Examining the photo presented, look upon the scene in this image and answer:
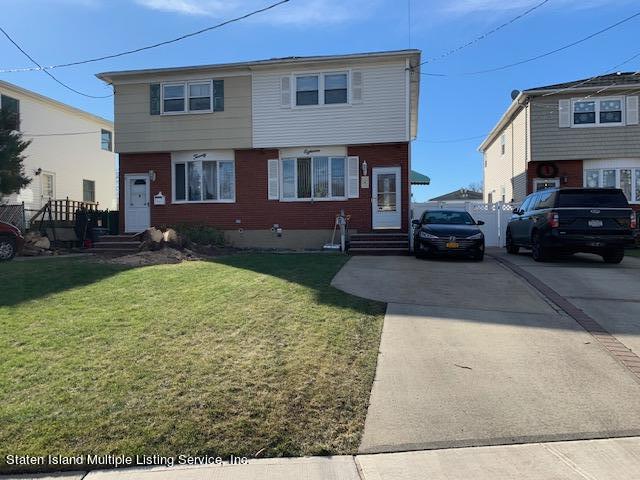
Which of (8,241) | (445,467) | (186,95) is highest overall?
(186,95)

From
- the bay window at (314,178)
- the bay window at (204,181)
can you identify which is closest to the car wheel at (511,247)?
the bay window at (314,178)

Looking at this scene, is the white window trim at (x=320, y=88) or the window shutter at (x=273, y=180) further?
the window shutter at (x=273, y=180)

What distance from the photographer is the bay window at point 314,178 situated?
18.2 metres

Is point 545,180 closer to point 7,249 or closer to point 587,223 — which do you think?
point 587,223

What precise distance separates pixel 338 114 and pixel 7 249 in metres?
10.9

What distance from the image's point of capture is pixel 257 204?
1858cm

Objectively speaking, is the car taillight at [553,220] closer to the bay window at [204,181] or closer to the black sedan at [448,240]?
the black sedan at [448,240]

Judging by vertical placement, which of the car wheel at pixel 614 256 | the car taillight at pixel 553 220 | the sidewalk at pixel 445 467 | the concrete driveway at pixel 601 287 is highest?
the car taillight at pixel 553 220

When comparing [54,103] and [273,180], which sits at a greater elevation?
[54,103]

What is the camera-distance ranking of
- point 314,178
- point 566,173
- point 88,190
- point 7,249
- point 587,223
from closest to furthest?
point 587,223
point 7,249
point 314,178
point 566,173
point 88,190

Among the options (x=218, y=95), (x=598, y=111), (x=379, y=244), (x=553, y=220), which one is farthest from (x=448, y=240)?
(x=598, y=111)

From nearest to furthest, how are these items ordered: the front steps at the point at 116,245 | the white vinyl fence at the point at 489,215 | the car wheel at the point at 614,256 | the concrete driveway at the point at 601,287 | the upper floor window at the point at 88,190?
the concrete driveway at the point at 601,287 < the car wheel at the point at 614,256 < the front steps at the point at 116,245 < the white vinyl fence at the point at 489,215 < the upper floor window at the point at 88,190

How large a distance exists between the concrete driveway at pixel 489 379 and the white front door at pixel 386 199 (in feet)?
31.5

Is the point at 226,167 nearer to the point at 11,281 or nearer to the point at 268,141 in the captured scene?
the point at 268,141
